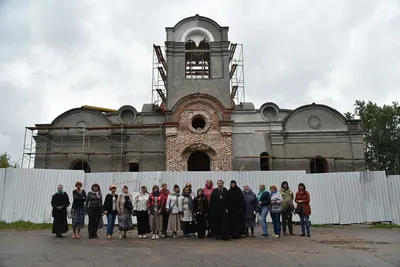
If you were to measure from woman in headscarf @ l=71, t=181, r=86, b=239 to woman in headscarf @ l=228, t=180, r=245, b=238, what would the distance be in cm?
447

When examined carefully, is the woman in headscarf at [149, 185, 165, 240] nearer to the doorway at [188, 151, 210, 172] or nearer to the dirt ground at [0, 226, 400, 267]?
the dirt ground at [0, 226, 400, 267]

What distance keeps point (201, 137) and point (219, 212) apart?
9632mm

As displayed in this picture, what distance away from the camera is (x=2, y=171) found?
14289 mm

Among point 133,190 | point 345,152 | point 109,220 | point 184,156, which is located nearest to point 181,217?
point 109,220

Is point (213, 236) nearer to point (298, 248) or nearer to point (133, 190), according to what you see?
point (298, 248)

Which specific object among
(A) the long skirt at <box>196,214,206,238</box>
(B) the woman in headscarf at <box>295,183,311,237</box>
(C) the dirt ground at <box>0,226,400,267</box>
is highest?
(B) the woman in headscarf at <box>295,183,311,237</box>

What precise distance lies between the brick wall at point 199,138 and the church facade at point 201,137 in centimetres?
5

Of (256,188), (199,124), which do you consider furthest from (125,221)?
(199,124)

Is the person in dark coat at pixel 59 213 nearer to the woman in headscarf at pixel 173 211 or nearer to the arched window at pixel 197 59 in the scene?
the woman in headscarf at pixel 173 211

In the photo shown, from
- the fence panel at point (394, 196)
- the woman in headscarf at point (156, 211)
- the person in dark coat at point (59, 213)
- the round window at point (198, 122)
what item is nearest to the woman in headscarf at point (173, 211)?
the woman in headscarf at point (156, 211)

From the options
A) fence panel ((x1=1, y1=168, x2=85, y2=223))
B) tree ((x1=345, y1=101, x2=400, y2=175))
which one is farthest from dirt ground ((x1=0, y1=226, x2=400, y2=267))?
tree ((x1=345, y1=101, x2=400, y2=175))

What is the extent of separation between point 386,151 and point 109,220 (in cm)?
3101

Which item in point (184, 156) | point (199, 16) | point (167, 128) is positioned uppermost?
point (199, 16)

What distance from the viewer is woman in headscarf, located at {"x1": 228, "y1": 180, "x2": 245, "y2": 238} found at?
10.4 metres
